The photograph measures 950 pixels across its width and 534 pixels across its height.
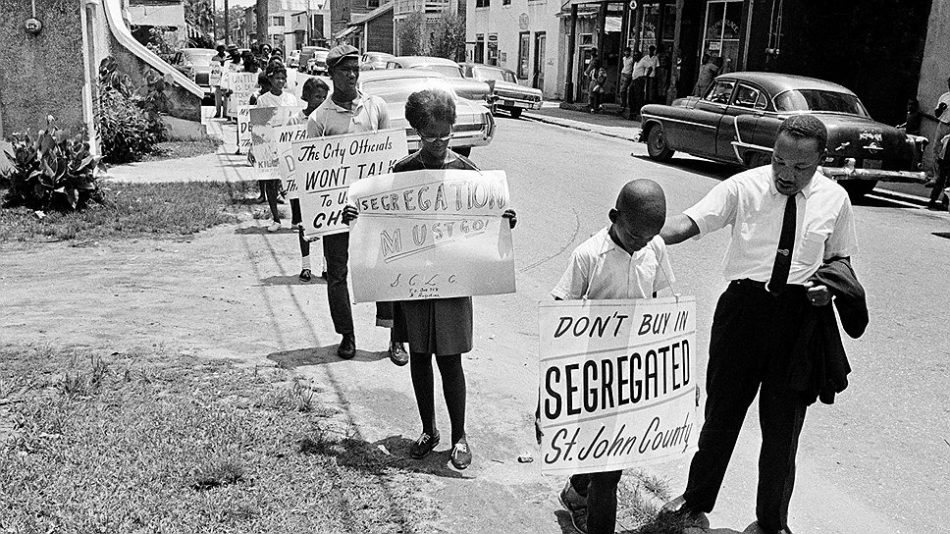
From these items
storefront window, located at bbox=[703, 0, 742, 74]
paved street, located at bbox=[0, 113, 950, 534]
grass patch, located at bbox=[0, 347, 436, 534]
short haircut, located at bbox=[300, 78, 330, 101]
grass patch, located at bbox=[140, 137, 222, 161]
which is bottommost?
grass patch, located at bbox=[140, 137, 222, 161]

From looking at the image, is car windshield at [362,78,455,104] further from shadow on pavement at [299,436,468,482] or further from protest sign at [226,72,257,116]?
shadow on pavement at [299,436,468,482]

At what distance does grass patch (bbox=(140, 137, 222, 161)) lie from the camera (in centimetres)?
1612

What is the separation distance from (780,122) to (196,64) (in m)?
24.9

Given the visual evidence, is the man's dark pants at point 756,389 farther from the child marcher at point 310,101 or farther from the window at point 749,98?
the window at point 749,98

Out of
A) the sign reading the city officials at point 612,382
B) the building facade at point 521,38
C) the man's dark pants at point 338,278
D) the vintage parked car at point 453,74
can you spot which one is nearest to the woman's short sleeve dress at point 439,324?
the sign reading the city officials at point 612,382

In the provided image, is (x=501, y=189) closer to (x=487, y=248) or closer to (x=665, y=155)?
(x=487, y=248)

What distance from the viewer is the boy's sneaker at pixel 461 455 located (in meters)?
4.41

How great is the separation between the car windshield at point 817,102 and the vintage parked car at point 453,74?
343 inches

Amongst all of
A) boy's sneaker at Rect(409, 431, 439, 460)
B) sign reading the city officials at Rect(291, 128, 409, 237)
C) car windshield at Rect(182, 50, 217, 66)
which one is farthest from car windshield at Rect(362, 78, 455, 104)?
car windshield at Rect(182, 50, 217, 66)

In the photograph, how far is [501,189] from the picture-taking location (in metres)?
4.39

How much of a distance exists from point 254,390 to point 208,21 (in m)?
106

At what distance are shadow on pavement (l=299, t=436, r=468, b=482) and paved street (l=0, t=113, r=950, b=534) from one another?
20mm

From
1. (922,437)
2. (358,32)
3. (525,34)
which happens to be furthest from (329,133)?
(358,32)

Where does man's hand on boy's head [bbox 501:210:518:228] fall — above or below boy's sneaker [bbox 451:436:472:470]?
above
